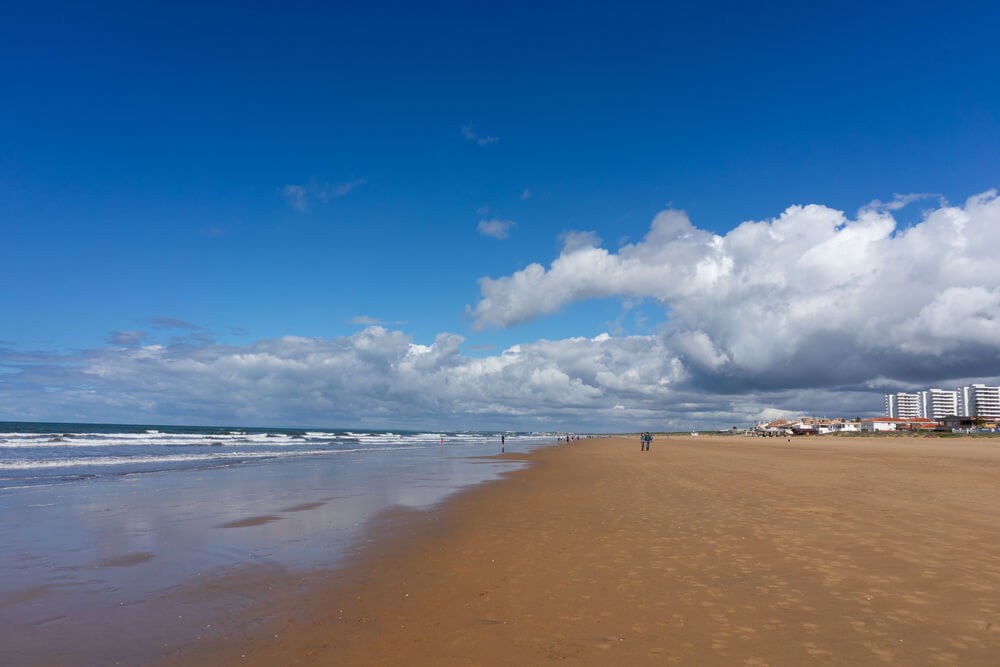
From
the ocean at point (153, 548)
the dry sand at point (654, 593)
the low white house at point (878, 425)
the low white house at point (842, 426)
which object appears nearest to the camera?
the dry sand at point (654, 593)

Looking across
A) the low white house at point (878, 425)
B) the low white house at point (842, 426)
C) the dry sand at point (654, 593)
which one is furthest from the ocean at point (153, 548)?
the low white house at point (842, 426)

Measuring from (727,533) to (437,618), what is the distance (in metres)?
7.81

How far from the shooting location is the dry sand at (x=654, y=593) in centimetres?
655

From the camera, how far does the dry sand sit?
655cm

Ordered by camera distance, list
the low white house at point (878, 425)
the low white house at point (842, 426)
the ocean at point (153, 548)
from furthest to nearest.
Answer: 1. the low white house at point (842, 426)
2. the low white house at point (878, 425)
3. the ocean at point (153, 548)

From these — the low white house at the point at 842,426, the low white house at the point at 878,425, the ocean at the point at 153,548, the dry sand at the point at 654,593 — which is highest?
the dry sand at the point at 654,593

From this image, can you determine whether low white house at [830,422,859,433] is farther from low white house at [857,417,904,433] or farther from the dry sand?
the dry sand

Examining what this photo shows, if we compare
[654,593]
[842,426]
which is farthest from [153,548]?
[842,426]

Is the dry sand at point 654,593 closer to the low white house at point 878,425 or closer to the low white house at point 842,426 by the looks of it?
the low white house at point 878,425

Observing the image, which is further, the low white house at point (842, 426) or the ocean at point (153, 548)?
the low white house at point (842, 426)

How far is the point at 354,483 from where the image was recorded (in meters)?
26.8

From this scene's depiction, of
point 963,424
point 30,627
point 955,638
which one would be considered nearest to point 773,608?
point 955,638

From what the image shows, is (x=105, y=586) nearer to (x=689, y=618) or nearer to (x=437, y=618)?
→ (x=437, y=618)

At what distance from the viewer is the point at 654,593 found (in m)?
8.53
